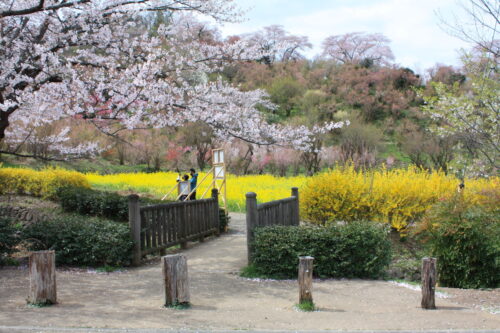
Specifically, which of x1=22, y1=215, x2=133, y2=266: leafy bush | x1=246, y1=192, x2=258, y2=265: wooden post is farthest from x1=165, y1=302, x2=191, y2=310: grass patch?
x1=22, y1=215, x2=133, y2=266: leafy bush

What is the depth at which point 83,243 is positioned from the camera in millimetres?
8117

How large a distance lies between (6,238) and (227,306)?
4367 millimetres

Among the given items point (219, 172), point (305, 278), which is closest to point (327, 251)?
point (305, 278)

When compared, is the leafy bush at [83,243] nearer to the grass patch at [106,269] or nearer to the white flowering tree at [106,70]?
the grass patch at [106,269]

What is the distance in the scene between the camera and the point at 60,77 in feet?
29.3

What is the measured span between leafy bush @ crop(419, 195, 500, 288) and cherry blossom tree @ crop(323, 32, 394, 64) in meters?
63.8

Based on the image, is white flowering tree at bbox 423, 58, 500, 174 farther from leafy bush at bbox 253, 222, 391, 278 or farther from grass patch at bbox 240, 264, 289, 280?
grass patch at bbox 240, 264, 289, 280

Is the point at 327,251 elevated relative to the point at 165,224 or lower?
lower

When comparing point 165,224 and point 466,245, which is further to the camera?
point 165,224

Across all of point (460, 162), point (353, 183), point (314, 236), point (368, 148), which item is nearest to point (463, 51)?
point (460, 162)

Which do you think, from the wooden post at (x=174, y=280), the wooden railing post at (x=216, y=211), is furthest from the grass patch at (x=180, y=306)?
the wooden railing post at (x=216, y=211)

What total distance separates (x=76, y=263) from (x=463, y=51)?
1037 centimetres

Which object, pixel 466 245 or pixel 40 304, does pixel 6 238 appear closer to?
pixel 40 304

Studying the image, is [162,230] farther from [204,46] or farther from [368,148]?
[368,148]
